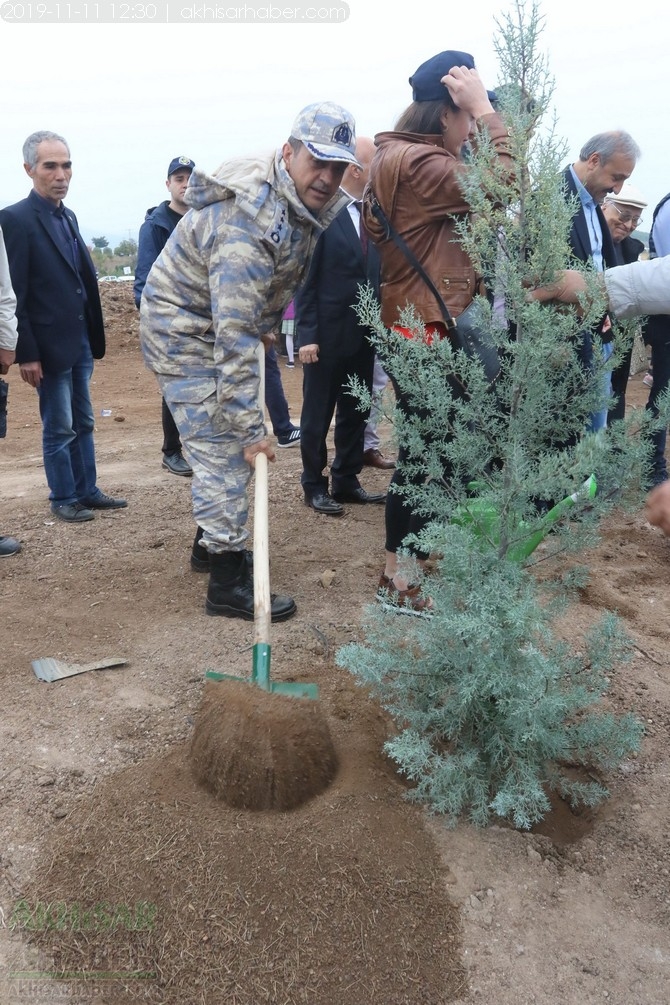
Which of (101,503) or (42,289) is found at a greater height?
(42,289)

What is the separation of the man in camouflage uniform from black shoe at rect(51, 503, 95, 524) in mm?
1544

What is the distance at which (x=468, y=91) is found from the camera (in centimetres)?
277

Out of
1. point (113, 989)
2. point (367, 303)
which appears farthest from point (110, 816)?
point (367, 303)

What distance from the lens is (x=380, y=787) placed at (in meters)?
2.45

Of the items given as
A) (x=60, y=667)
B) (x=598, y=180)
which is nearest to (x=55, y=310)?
(x=60, y=667)

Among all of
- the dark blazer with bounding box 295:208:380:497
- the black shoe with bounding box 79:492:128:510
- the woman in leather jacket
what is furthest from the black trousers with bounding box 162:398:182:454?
the woman in leather jacket

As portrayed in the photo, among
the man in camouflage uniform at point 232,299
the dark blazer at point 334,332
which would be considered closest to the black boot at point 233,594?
the man in camouflage uniform at point 232,299

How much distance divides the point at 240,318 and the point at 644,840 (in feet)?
7.36

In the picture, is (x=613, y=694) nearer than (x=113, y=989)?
No

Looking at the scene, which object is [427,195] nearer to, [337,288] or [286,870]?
[337,288]

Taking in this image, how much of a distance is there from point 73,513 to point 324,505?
1558 millimetres

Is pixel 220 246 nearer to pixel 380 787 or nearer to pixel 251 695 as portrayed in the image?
pixel 251 695

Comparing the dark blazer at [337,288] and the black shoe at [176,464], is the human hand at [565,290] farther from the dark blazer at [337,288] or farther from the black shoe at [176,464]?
the black shoe at [176,464]

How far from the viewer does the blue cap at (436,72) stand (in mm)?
2922
